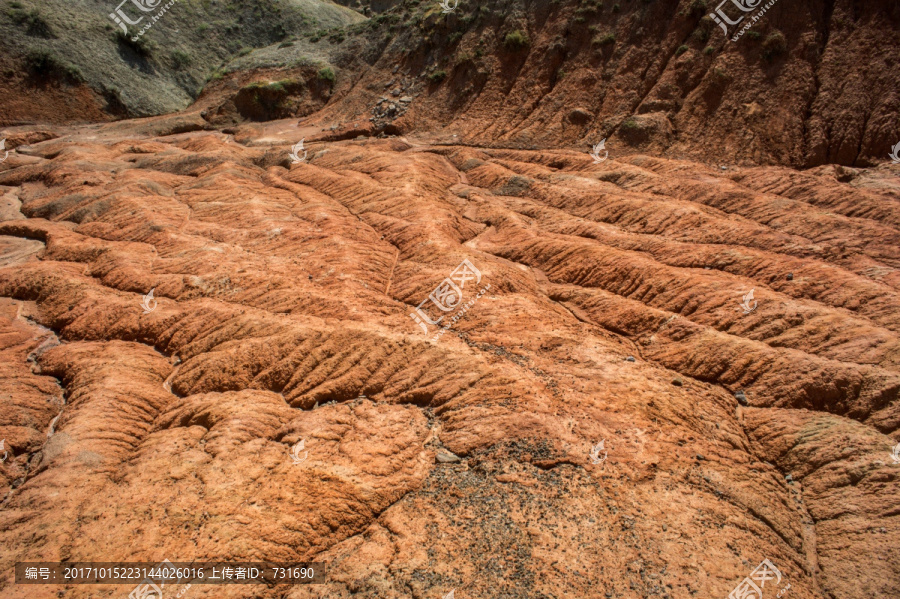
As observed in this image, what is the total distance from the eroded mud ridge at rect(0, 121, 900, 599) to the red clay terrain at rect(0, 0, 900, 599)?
72 mm

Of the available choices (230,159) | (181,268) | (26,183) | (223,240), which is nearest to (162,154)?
(230,159)

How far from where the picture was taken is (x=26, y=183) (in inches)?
1097

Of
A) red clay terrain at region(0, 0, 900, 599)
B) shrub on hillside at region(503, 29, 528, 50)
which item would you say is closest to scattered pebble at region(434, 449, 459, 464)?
red clay terrain at region(0, 0, 900, 599)

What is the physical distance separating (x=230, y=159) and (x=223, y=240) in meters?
11.9

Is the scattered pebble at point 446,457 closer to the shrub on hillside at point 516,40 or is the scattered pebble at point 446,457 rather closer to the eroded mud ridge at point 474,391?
the eroded mud ridge at point 474,391

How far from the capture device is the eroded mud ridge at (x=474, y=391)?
8.77m

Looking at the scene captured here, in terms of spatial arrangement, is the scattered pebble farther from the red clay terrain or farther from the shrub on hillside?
the shrub on hillside

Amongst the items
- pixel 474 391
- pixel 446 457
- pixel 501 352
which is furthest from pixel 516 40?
pixel 446 457

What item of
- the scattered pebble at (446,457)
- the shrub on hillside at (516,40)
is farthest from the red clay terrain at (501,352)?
the shrub on hillside at (516,40)

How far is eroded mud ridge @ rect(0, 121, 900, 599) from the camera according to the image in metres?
8.77

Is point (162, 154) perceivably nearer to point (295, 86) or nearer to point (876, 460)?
point (295, 86)

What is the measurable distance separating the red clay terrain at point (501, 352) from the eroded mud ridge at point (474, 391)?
7 centimetres

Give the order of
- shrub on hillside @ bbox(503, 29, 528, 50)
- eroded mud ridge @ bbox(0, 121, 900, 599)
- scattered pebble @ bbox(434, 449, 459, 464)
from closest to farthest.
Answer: eroded mud ridge @ bbox(0, 121, 900, 599)
scattered pebble @ bbox(434, 449, 459, 464)
shrub on hillside @ bbox(503, 29, 528, 50)

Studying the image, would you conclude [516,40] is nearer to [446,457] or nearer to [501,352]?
[501,352]
